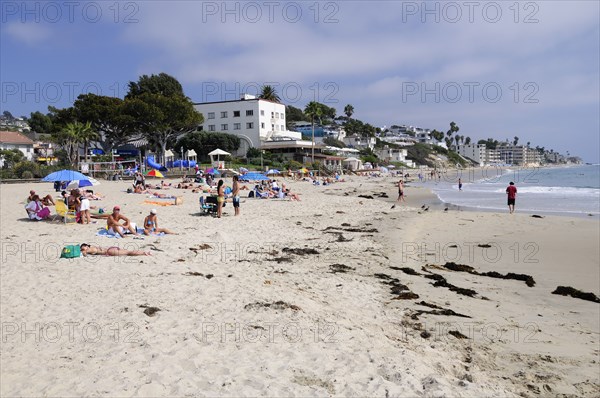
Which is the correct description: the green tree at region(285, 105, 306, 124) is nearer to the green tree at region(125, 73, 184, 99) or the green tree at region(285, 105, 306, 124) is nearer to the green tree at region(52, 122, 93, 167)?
the green tree at region(125, 73, 184, 99)

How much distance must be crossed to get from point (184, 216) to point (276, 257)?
270 inches

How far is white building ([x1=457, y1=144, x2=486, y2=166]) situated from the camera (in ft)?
609

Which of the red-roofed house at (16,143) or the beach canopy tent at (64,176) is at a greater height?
the red-roofed house at (16,143)

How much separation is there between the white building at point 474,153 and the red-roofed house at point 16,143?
16264cm

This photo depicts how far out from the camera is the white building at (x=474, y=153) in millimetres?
185500

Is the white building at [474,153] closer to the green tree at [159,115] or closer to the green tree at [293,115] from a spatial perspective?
the green tree at [293,115]

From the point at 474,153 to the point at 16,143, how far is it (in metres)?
167

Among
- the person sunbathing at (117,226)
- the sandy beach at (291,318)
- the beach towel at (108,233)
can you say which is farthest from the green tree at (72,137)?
Answer: the person sunbathing at (117,226)

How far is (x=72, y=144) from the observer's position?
1722 inches

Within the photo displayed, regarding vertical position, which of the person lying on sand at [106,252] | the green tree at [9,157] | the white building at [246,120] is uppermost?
the white building at [246,120]

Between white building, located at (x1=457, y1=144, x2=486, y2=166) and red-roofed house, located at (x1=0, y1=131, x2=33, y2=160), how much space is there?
534 feet

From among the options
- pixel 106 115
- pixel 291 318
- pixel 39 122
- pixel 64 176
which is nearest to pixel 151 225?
pixel 64 176

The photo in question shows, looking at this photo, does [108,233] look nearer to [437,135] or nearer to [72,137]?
[72,137]

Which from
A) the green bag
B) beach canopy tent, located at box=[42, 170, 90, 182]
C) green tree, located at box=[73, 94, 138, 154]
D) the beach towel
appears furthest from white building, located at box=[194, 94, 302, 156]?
the green bag
